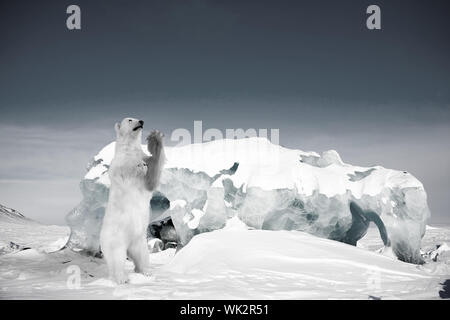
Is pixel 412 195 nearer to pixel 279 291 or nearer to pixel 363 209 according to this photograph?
pixel 363 209

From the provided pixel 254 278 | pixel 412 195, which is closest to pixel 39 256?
pixel 254 278

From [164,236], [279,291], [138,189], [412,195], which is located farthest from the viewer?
[164,236]

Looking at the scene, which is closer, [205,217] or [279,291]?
[279,291]

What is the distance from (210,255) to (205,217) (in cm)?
397

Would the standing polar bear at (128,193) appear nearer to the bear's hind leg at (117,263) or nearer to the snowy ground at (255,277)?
the bear's hind leg at (117,263)

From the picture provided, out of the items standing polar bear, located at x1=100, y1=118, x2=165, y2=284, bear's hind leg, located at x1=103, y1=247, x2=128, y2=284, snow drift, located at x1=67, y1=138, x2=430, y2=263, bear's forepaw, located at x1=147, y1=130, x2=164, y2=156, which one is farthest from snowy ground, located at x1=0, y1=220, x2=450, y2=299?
snow drift, located at x1=67, y1=138, x2=430, y2=263

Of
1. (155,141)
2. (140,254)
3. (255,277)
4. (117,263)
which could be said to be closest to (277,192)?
(255,277)

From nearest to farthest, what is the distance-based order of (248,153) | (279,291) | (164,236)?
(279,291)
(248,153)
(164,236)

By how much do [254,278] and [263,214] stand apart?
17.1ft

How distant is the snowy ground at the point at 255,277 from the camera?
11.7ft

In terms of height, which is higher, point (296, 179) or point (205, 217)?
point (296, 179)

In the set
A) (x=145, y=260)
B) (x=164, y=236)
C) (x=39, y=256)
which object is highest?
(x=145, y=260)

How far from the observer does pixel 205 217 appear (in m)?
9.96

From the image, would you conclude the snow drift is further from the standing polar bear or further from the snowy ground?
the standing polar bear
